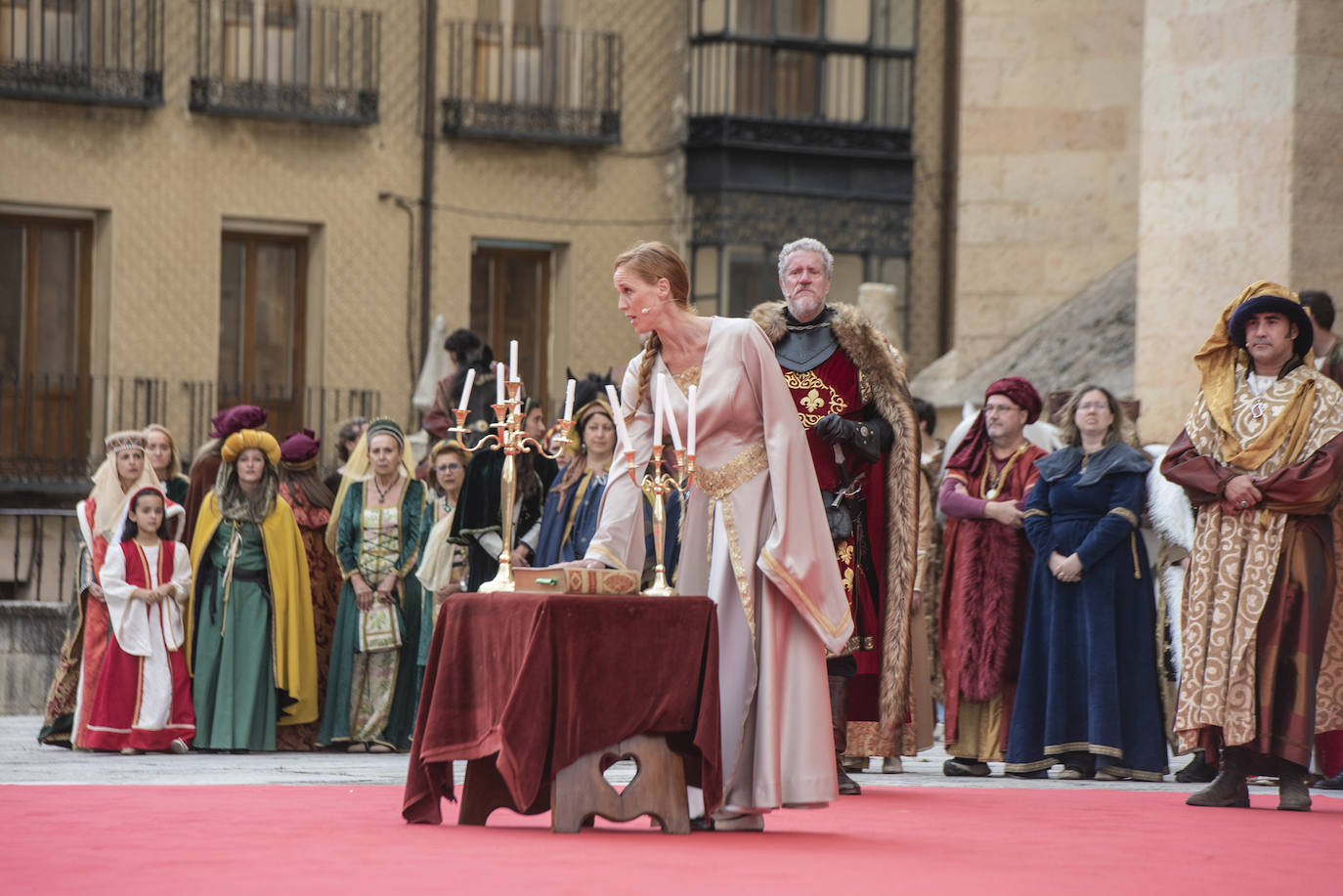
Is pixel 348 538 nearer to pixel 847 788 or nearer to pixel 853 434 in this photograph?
pixel 847 788

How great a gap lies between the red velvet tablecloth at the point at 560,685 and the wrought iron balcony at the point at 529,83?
16698 mm

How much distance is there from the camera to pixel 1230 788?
8.34 metres

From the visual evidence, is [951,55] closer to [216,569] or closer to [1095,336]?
[1095,336]

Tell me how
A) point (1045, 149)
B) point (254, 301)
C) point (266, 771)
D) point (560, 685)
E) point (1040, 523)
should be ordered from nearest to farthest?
point (560, 685) → point (266, 771) → point (1040, 523) → point (1045, 149) → point (254, 301)

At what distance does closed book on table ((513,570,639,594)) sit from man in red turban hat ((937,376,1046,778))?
407 cm

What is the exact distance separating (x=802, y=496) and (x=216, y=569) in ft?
19.0

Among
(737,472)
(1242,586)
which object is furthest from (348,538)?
(737,472)

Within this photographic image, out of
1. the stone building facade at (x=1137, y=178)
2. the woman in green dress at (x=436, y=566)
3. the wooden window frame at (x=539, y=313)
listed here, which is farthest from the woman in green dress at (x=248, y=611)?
the wooden window frame at (x=539, y=313)

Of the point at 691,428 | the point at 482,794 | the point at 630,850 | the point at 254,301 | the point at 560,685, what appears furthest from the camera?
the point at 254,301

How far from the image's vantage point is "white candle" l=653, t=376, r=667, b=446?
6609 millimetres

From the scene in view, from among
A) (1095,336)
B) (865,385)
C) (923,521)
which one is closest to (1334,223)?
(1095,336)

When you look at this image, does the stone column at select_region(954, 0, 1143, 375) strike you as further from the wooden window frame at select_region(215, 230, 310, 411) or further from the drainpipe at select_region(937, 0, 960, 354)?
the wooden window frame at select_region(215, 230, 310, 411)

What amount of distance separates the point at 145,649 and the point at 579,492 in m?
2.34

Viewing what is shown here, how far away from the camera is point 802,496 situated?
22.2 feet
